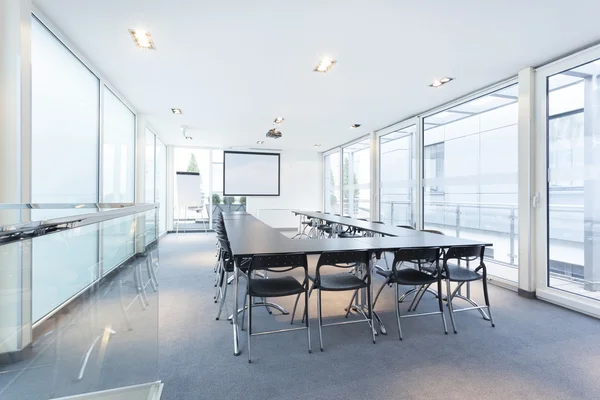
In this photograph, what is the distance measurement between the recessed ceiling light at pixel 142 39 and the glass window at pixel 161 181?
19.5ft

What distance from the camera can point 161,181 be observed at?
9.74 meters

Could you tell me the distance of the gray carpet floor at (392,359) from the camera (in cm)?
201

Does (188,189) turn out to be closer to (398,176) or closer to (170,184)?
(170,184)

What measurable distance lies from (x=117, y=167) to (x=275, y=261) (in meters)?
4.29

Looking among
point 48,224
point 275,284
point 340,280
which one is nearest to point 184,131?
point 275,284

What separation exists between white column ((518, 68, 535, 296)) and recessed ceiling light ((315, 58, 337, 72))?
8.76 ft

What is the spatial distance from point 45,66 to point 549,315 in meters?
6.21

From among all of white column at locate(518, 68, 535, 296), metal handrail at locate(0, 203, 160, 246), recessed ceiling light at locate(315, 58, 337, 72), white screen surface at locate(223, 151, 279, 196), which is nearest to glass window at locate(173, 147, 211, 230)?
white screen surface at locate(223, 151, 279, 196)

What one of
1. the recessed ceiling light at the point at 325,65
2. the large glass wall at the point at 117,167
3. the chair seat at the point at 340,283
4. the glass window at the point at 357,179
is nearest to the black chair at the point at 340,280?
the chair seat at the point at 340,283

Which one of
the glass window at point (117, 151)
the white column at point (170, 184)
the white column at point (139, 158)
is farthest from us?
the white column at point (170, 184)

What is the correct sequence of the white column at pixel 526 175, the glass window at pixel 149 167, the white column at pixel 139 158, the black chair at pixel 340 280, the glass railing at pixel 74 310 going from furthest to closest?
the glass window at pixel 149 167 < the white column at pixel 139 158 < the white column at pixel 526 175 < the black chair at pixel 340 280 < the glass railing at pixel 74 310

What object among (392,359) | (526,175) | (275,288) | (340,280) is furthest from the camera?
(526,175)

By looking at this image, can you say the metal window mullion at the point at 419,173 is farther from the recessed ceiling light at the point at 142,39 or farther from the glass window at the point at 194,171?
the glass window at the point at 194,171

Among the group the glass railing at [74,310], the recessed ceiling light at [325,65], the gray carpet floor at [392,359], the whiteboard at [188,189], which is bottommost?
the gray carpet floor at [392,359]
